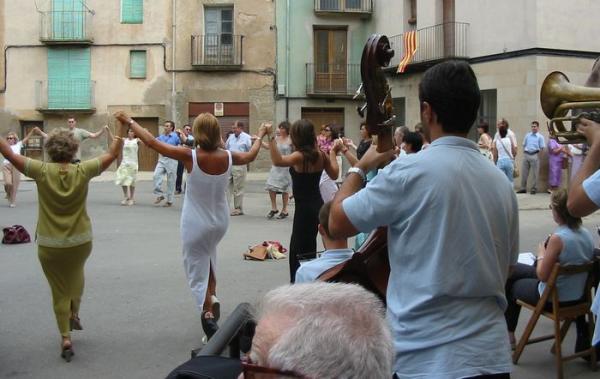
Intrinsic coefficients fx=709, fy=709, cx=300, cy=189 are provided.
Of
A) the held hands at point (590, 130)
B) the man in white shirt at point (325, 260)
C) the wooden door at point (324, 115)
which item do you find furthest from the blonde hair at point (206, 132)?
the wooden door at point (324, 115)

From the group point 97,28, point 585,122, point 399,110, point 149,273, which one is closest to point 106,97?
point 97,28

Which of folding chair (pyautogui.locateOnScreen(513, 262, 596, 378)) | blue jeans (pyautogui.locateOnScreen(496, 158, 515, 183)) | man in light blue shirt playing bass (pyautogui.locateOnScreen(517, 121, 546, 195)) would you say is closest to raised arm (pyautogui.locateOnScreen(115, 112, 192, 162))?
folding chair (pyautogui.locateOnScreen(513, 262, 596, 378))

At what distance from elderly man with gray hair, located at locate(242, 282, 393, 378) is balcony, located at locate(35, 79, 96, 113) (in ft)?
99.2

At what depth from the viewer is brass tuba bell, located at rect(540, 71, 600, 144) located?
4.09 meters

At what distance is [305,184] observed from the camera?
6.32 metres

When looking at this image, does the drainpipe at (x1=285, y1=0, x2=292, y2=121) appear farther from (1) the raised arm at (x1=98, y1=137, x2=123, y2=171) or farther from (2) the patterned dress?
(1) the raised arm at (x1=98, y1=137, x2=123, y2=171)

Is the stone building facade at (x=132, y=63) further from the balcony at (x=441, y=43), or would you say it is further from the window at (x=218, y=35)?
the balcony at (x=441, y=43)

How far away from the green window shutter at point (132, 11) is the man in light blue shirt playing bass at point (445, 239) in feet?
97.5

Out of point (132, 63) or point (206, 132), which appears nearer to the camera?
point (206, 132)

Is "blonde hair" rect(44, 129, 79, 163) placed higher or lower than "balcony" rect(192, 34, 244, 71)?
lower

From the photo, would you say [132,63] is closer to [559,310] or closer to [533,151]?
[533,151]

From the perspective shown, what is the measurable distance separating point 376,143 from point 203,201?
2912 millimetres

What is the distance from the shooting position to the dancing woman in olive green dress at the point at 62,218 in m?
5.29

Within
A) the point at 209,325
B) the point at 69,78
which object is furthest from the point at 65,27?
the point at 209,325
